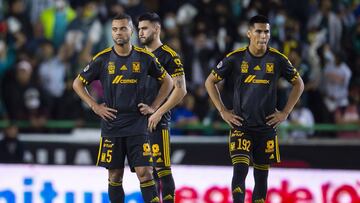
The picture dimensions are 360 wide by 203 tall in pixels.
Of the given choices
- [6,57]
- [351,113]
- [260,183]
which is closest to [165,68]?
[260,183]

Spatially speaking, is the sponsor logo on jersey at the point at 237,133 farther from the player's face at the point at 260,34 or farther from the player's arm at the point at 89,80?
the player's arm at the point at 89,80

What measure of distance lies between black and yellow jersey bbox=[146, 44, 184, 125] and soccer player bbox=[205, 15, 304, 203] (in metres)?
0.51

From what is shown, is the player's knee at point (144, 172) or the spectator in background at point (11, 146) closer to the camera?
the player's knee at point (144, 172)

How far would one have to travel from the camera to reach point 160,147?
11641mm

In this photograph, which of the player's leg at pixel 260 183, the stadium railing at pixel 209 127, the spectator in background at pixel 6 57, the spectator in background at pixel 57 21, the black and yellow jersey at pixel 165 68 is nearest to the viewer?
the player's leg at pixel 260 183

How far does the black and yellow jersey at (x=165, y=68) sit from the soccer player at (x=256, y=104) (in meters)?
0.51

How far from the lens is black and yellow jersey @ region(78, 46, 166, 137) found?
10.7 metres

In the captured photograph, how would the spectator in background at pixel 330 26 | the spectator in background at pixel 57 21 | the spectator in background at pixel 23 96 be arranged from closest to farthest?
the spectator in background at pixel 23 96
the spectator in background at pixel 330 26
the spectator in background at pixel 57 21

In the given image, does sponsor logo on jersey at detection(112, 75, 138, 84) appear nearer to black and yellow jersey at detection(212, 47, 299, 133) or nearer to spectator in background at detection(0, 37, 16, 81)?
black and yellow jersey at detection(212, 47, 299, 133)

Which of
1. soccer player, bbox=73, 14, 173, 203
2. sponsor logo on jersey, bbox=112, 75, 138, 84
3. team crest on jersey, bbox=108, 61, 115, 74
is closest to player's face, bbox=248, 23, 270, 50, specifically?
soccer player, bbox=73, 14, 173, 203

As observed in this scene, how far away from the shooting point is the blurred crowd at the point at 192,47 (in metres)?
16.6

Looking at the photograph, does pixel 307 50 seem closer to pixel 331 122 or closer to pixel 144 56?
pixel 331 122

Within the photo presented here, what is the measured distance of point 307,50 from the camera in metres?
17.2

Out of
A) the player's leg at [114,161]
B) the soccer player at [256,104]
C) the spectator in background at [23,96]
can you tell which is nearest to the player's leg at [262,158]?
the soccer player at [256,104]
